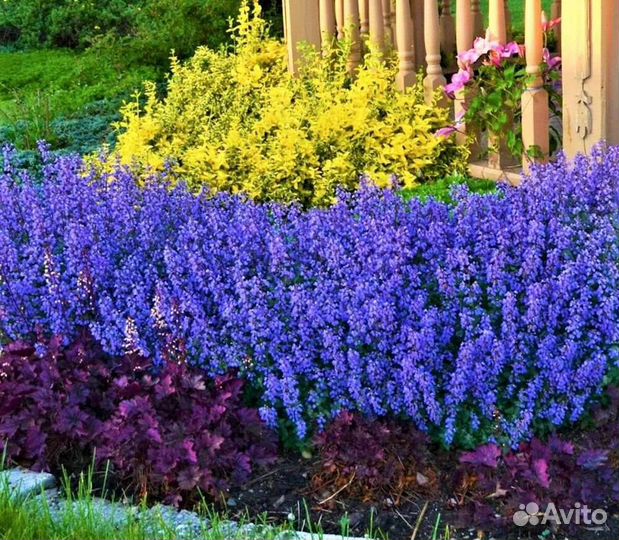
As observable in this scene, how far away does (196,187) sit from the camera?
17.8 feet

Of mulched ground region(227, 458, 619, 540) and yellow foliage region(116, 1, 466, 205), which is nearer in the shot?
mulched ground region(227, 458, 619, 540)

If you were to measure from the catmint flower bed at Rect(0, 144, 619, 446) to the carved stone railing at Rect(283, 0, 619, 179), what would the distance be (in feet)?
2.58

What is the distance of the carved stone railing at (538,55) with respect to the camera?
4.34 metres

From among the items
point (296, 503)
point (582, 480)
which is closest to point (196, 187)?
point (296, 503)

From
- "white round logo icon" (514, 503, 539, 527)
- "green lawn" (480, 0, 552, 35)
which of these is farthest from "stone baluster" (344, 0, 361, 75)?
"white round logo icon" (514, 503, 539, 527)

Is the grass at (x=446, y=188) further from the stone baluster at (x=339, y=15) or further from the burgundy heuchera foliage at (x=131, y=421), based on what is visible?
the stone baluster at (x=339, y=15)

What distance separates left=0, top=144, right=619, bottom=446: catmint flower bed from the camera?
123 inches

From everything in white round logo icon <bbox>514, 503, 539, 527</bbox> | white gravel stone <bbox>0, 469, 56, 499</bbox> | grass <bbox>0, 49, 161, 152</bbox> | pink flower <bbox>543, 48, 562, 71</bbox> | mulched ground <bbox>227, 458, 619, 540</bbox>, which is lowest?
mulched ground <bbox>227, 458, 619, 540</bbox>

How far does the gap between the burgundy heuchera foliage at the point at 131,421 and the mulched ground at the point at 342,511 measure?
74mm

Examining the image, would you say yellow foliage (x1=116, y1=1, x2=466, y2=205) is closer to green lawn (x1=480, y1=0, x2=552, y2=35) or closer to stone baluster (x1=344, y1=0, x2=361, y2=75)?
stone baluster (x1=344, y1=0, x2=361, y2=75)

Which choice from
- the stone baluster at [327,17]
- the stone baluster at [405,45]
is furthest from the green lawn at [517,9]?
the stone baluster at [405,45]

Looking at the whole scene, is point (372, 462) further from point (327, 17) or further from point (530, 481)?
point (327, 17)

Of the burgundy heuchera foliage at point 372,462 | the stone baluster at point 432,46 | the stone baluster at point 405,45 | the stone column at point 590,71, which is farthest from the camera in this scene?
the stone baluster at point 405,45

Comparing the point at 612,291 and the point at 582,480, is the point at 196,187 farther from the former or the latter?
the point at 582,480
